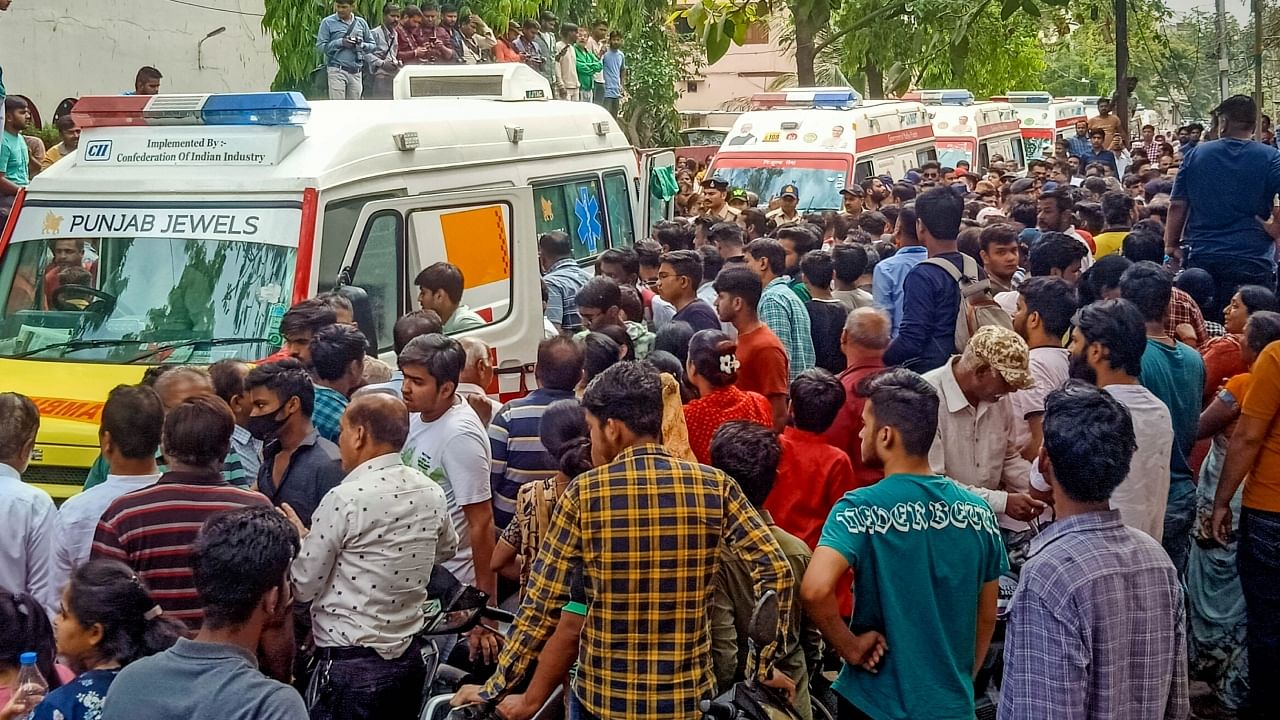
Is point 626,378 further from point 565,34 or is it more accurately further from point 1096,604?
point 565,34

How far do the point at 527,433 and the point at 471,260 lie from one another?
2574 mm

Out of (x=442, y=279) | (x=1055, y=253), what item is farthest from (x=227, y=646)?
(x=1055, y=253)

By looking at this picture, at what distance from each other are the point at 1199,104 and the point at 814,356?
55.2 meters

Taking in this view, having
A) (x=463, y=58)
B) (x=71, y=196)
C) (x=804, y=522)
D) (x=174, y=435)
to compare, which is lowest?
(x=804, y=522)

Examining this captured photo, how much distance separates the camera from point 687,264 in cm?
718

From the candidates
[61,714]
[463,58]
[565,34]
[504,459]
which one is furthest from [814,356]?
[565,34]

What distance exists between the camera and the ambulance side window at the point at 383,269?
6.73 metres

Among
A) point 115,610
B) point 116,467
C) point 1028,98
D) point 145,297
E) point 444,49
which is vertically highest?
point 444,49

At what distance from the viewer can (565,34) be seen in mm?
18766

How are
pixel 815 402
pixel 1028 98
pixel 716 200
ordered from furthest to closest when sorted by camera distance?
→ pixel 1028 98 < pixel 716 200 < pixel 815 402

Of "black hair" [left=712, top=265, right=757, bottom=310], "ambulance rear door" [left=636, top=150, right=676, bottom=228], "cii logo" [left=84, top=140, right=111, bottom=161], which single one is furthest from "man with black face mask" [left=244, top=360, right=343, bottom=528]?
"ambulance rear door" [left=636, top=150, right=676, bottom=228]

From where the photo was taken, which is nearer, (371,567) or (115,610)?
(115,610)

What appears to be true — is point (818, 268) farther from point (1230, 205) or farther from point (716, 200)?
point (716, 200)

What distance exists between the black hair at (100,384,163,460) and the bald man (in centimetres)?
164
